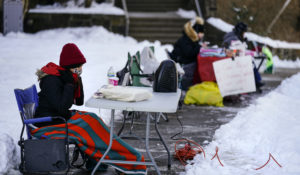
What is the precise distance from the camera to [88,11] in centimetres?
1570

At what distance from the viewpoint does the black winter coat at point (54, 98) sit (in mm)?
4363

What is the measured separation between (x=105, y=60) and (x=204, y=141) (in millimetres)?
5228

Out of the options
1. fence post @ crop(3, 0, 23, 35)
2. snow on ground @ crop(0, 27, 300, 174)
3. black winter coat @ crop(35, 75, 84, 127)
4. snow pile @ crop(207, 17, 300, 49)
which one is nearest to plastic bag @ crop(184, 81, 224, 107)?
snow on ground @ crop(0, 27, 300, 174)

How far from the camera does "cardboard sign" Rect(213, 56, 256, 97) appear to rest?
29.0 ft

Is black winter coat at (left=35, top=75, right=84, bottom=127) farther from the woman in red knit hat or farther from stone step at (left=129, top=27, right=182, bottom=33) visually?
stone step at (left=129, top=27, right=182, bottom=33)

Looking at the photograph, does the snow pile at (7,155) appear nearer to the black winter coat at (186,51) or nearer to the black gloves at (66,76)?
the black gloves at (66,76)

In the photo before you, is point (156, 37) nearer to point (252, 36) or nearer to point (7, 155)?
point (252, 36)

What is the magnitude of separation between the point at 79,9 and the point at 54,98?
1199cm

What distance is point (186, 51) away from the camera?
9.30m

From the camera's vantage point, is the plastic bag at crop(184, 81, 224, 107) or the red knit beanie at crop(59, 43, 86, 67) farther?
the plastic bag at crop(184, 81, 224, 107)

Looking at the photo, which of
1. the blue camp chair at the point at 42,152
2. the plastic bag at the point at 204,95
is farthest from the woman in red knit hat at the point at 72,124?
the plastic bag at the point at 204,95

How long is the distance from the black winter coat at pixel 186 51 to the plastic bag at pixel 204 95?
0.63 meters

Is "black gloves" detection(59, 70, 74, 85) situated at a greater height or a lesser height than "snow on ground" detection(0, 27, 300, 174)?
greater

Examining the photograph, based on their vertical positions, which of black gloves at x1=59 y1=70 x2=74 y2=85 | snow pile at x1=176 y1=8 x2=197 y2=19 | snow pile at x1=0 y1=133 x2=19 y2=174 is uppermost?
black gloves at x1=59 y1=70 x2=74 y2=85
